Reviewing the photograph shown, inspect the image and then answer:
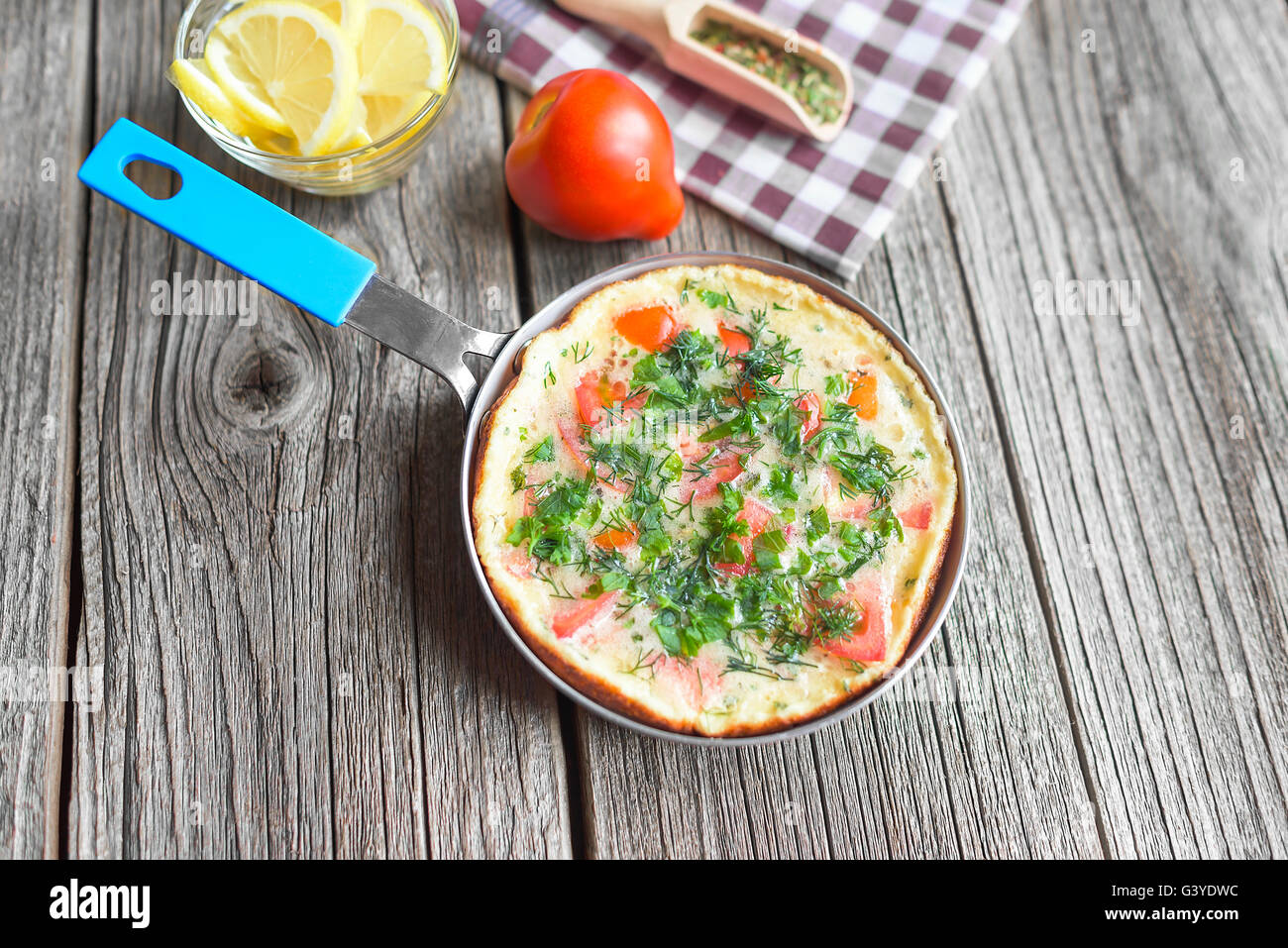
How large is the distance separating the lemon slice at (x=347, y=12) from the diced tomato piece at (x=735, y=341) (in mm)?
1005

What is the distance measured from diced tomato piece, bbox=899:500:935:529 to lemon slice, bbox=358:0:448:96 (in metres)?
1.33

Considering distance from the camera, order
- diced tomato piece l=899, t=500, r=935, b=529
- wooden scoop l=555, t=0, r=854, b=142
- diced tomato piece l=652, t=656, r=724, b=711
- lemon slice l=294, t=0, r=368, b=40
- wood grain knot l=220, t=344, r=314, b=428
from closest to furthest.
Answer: diced tomato piece l=652, t=656, r=724, b=711 → diced tomato piece l=899, t=500, r=935, b=529 → lemon slice l=294, t=0, r=368, b=40 → wood grain knot l=220, t=344, r=314, b=428 → wooden scoop l=555, t=0, r=854, b=142

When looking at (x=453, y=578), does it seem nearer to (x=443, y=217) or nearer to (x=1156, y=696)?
(x=443, y=217)

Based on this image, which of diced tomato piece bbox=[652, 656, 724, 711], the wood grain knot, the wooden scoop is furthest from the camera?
the wooden scoop

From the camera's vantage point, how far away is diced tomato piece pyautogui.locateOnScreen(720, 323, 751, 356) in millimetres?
1871

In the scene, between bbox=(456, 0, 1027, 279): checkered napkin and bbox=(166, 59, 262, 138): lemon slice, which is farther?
bbox=(456, 0, 1027, 279): checkered napkin

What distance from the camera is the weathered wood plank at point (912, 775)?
180 cm

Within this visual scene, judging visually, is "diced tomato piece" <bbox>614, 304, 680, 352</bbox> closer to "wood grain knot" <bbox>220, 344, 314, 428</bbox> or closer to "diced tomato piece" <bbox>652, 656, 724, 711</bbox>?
"diced tomato piece" <bbox>652, 656, 724, 711</bbox>

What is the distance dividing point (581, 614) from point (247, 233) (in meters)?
0.97

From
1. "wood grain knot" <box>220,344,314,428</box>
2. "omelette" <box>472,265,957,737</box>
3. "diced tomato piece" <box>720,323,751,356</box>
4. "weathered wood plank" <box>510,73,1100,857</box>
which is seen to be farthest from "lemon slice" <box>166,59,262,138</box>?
"weathered wood plank" <box>510,73,1100,857</box>

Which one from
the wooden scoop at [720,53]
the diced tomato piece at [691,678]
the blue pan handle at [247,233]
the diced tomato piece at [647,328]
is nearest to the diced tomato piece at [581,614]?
the diced tomato piece at [691,678]

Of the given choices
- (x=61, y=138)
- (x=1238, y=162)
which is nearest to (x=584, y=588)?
(x=61, y=138)

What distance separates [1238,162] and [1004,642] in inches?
58.3

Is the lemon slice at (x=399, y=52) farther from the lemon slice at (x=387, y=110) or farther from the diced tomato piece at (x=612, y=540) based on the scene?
the diced tomato piece at (x=612, y=540)
